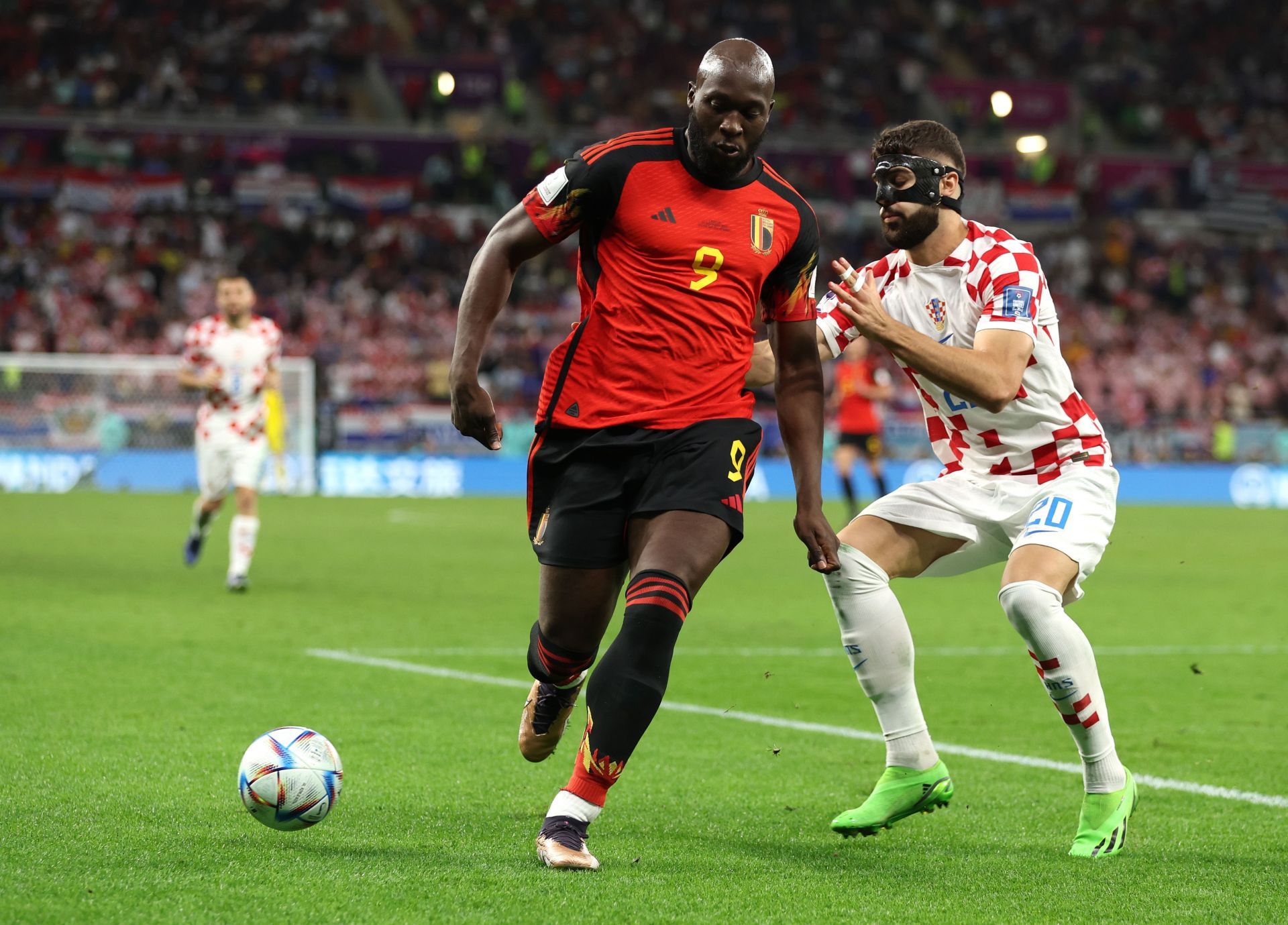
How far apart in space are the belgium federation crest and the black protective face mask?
1.76ft

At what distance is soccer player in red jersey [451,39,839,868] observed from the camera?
4.23 m

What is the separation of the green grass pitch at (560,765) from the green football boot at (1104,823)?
65mm

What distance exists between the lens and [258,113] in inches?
1248

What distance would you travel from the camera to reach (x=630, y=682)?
4.08 m

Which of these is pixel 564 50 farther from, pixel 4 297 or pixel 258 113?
pixel 4 297

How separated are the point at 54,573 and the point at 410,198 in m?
21.2

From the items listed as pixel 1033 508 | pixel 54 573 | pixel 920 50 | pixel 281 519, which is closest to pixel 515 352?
pixel 281 519

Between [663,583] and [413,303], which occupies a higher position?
[663,583]

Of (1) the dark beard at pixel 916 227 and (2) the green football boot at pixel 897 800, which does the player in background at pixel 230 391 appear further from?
(2) the green football boot at pixel 897 800

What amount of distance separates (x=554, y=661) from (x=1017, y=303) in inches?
69.3

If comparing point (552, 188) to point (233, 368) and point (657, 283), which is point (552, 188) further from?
point (233, 368)

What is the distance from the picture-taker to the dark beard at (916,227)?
16.3 feet

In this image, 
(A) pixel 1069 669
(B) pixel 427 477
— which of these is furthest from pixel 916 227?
(B) pixel 427 477

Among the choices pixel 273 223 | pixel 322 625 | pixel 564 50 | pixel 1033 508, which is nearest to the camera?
pixel 1033 508
